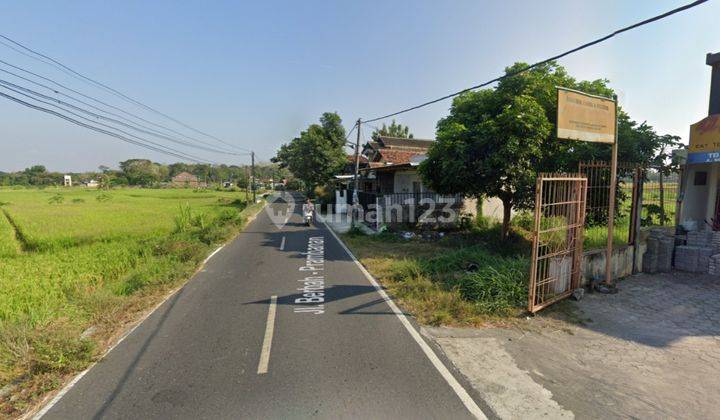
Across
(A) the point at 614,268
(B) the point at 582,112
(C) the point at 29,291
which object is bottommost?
(C) the point at 29,291

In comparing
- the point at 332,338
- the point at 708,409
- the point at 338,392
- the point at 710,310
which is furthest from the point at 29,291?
the point at 710,310

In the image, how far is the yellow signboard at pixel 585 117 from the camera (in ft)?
19.1

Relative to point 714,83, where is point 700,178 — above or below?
below

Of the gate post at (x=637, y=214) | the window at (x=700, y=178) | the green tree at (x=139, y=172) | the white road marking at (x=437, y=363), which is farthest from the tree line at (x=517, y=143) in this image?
the green tree at (x=139, y=172)

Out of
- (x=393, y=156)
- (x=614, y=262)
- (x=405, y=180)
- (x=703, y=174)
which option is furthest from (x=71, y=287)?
(x=393, y=156)

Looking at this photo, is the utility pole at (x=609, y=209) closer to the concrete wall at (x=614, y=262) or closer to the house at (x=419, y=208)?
the concrete wall at (x=614, y=262)

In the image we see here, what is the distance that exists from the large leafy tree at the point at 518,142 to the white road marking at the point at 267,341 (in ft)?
22.9

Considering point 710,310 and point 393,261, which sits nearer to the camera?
point 710,310

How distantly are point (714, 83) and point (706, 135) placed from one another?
1.98 metres

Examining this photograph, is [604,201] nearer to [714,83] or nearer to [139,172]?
[714,83]

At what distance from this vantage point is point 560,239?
21.1 ft

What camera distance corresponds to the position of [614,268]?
760cm

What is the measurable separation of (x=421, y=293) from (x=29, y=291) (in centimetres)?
915

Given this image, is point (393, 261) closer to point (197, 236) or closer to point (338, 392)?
point (338, 392)
